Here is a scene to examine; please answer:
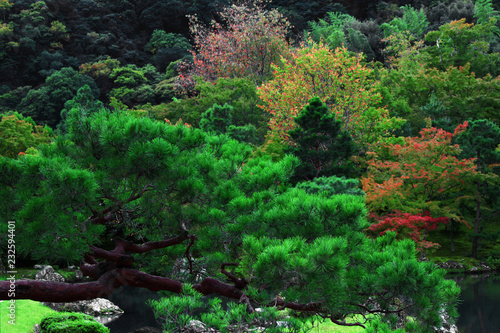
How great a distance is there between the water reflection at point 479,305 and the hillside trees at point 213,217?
7.74 metres

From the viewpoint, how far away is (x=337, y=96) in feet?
45.6

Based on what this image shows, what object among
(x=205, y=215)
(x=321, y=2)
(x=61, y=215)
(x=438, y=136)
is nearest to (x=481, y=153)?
(x=438, y=136)

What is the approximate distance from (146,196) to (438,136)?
37.8ft

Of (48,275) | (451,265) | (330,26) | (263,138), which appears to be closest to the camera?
(48,275)

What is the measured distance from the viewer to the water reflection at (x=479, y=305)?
977cm

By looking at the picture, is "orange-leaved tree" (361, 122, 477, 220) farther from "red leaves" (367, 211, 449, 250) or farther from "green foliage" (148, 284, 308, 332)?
"green foliage" (148, 284, 308, 332)

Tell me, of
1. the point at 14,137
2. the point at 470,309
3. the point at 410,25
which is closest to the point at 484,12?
the point at 410,25

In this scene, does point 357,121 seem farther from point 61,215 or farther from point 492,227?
point 61,215

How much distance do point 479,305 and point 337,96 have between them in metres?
7.44

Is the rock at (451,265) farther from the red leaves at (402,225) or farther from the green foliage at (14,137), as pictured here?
the green foliage at (14,137)

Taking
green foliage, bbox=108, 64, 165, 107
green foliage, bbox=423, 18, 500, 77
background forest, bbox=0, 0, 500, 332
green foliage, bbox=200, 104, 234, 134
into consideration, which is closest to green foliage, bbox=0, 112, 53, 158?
background forest, bbox=0, 0, 500, 332

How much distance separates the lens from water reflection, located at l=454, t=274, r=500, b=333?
977 cm

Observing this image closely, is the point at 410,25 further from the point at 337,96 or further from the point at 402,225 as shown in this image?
the point at 402,225

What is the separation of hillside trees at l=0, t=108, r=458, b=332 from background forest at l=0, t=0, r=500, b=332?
2 centimetres
